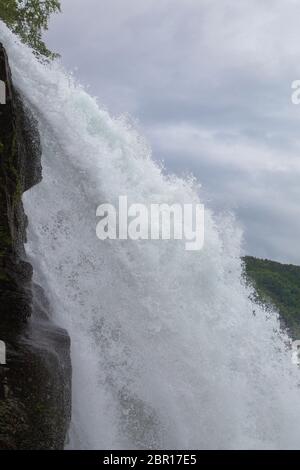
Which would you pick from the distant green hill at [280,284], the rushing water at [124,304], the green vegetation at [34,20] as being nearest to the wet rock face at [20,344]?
the rushing water at [124,304]

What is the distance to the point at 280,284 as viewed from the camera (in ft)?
250

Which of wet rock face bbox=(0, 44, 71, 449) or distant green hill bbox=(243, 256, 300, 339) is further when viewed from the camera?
distant green hill bbox=(243, 256, 300, 339)

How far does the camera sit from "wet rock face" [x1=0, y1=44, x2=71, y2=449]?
805cm

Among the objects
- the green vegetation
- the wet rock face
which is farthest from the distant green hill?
the wet rock face

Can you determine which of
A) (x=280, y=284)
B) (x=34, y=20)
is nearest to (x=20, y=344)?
(x=34, y=20)

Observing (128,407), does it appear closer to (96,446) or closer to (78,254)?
(96,446)

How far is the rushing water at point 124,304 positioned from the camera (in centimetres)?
1145

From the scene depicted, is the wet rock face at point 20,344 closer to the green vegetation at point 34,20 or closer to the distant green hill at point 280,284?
the green vegetation at point 34,20

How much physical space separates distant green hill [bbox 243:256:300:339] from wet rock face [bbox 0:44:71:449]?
52040 millimetres

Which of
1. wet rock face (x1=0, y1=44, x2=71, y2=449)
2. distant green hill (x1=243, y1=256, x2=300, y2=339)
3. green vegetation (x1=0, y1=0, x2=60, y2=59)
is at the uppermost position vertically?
green vegetation (x1=0, y1=0, x2=60, y2=59)

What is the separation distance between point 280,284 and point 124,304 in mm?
66410

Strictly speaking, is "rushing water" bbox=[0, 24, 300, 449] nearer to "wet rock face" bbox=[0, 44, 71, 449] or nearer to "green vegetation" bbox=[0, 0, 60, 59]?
"wet rock face" bbox=[0, 44, 71, 449]

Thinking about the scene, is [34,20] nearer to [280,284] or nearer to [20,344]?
[20,344]

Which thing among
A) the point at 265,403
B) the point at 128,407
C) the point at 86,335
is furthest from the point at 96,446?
the point at 265,403
